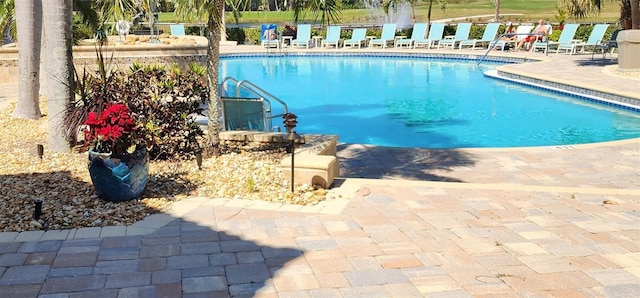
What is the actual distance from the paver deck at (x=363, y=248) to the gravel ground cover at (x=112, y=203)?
0.68 feet

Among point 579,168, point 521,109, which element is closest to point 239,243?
point 579,168

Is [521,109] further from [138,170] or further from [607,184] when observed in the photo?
[138,170]

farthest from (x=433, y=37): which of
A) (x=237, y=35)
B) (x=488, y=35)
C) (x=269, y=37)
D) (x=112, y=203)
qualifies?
(x=112, y=203)

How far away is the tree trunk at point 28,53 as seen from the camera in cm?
942

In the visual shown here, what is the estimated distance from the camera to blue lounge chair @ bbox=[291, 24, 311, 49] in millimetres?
28128

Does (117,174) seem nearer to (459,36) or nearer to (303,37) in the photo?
(459,36)

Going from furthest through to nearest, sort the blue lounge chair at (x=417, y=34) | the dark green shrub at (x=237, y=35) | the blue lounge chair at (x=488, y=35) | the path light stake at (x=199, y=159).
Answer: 1. the dark green shrub at (x=237, y=35)
2. the blue lounge chair at (x=417, y=34)
3. the blue lounge chair at (x=488, y=35)
4. the path light stake at (x=199, y=159)

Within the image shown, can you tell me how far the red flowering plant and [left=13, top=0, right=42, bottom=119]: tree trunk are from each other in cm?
489

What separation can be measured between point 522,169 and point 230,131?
4028 mm

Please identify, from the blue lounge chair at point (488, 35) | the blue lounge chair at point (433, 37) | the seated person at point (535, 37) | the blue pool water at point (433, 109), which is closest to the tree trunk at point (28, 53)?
the blue pool water at point (433, 109)

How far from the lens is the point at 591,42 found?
22.2m

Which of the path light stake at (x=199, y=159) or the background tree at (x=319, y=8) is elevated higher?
the background tree at (x=319, y=8)

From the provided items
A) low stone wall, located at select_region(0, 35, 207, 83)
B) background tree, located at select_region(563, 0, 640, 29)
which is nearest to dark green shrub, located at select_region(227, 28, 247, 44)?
low stone wall, located at select_region(0, 35, 207, 83)

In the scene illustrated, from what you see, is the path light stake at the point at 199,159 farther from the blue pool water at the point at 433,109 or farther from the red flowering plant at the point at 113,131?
the blue pool water at the point at 433,109
